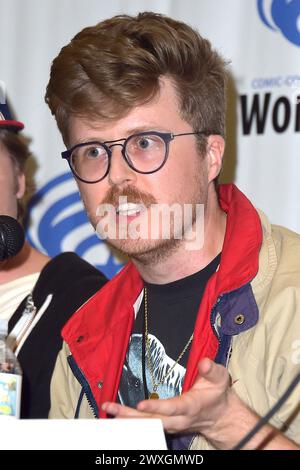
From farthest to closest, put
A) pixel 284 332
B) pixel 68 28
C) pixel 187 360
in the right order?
pixel 68 28
pixel 187 360
pixel 284 332

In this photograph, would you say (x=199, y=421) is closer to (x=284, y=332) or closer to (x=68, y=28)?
(x=284, y=332)

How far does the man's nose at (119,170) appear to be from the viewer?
5.54ft

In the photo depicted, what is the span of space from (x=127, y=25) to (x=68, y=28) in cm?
98

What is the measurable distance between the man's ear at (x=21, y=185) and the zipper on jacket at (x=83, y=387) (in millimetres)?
587

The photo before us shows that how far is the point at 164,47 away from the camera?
5.81 ft

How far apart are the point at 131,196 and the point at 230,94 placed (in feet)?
2.95

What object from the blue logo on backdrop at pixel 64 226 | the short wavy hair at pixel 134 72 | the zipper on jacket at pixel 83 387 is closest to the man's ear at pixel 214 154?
the short wavy hair at pixel 134 72

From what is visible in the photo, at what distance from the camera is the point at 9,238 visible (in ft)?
4.87

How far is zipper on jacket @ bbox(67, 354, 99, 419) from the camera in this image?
180 centimetres

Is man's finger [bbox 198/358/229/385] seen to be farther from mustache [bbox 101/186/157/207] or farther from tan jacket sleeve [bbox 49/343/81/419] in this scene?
tan jacket sleeve [bbox 49/343/81/419]

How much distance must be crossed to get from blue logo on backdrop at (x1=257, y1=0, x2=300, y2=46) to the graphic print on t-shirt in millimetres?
1091

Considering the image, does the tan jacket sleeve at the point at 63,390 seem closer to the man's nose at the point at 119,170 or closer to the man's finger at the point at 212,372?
the man's nose at the point at 119,170

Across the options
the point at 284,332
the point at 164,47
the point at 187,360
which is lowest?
the point at 187,360
